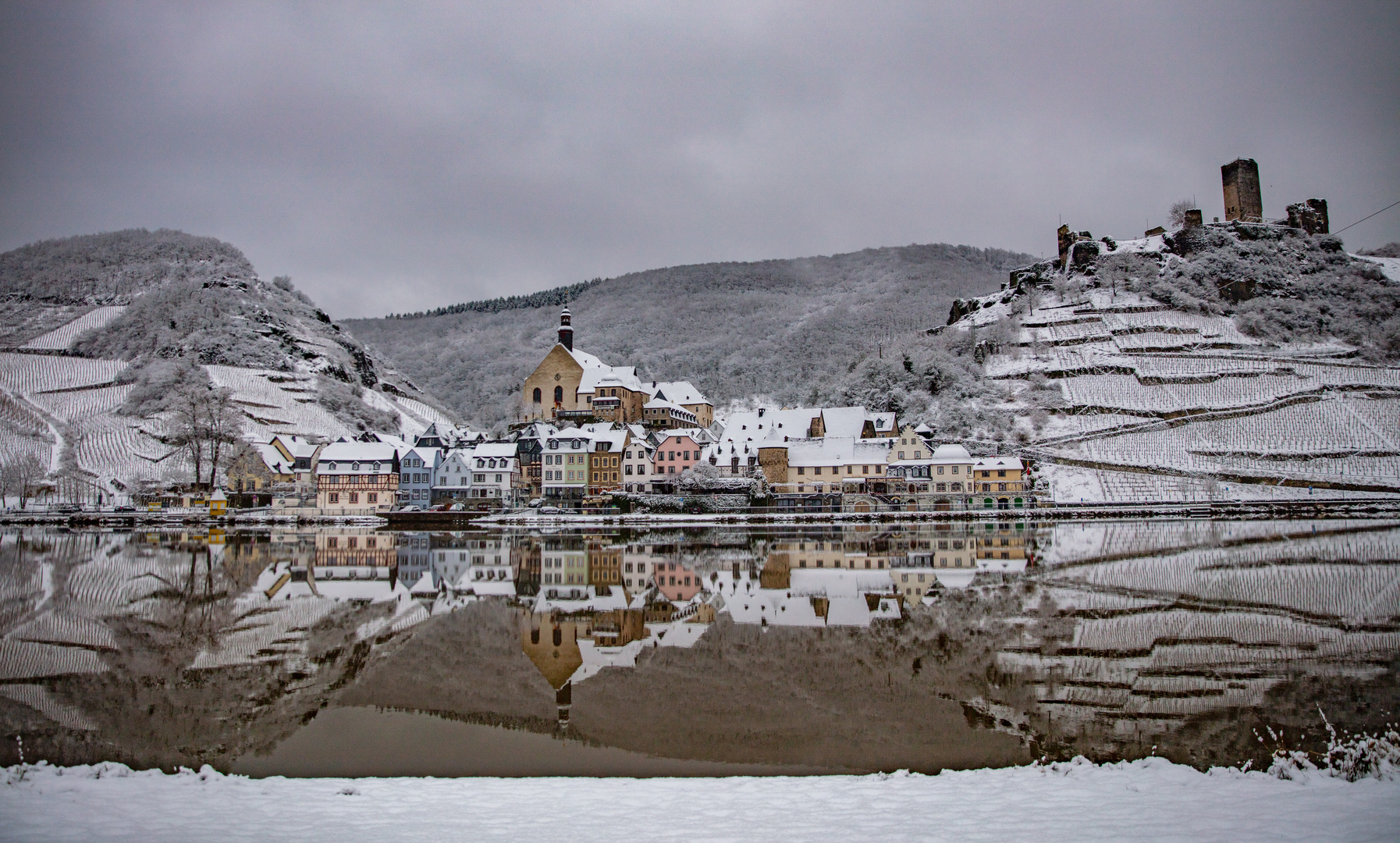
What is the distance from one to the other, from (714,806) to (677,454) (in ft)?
191

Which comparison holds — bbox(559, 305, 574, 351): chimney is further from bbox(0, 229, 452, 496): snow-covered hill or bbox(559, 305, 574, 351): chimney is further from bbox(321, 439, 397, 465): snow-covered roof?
bbox(321, 439, 397, 465): snow-covered roof

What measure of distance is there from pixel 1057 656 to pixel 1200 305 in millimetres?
100474

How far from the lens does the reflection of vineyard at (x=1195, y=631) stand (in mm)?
12070

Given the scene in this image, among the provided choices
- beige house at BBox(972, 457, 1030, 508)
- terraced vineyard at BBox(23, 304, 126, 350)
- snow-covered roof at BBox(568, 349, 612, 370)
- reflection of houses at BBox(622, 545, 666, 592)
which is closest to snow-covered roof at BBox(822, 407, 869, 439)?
beige house at BBox(972, 457, 1030, 508)

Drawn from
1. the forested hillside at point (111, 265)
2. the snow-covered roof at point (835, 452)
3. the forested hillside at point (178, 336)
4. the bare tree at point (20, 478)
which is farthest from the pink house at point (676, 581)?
the forested hillside at point (111, 265)

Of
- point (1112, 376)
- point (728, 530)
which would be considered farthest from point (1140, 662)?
point (1112, 376)

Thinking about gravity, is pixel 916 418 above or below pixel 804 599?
above

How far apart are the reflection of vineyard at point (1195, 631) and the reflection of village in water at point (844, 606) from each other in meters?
0.08

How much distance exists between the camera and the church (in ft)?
273

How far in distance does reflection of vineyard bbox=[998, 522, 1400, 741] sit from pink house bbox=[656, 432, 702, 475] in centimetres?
3685

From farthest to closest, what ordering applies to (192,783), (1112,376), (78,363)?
(78,363) < (1112,376) < (192,783)

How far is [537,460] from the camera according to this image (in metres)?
70.8

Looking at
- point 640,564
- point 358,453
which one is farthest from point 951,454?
point 358,453

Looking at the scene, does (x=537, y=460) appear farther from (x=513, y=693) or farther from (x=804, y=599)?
(x=513, y=693)
